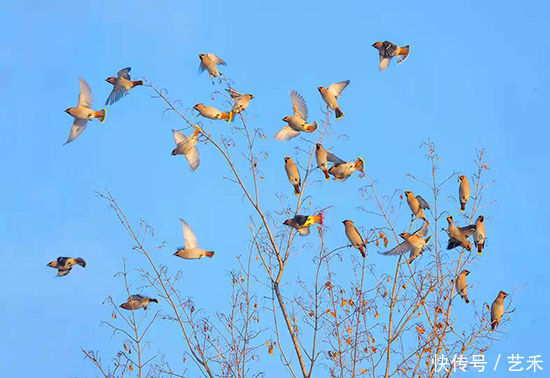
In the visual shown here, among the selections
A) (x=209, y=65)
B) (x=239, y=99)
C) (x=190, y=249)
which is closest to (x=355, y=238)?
(x=239, y=99)

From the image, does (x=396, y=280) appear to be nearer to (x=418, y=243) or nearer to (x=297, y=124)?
(x=418, y=243)

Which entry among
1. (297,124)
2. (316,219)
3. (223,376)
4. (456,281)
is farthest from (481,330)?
(297,124)

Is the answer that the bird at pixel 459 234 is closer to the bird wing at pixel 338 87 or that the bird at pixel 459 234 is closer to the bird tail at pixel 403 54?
the bird wing at pixel 338 87

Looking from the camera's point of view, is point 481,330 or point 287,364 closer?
point 287,364

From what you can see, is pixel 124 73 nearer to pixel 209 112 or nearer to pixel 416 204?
pixel 209 112

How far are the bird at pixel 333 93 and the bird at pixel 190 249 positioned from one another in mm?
2284

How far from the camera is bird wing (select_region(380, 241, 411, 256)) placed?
8633mm

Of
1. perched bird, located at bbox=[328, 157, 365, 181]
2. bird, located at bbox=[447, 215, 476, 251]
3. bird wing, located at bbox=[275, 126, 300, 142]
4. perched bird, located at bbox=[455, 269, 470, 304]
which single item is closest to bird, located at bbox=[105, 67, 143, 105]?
bird wing, located at bbox=[275, 126, 300, 142]

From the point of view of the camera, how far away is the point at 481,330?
8.55 m

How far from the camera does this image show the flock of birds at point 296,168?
873 cm

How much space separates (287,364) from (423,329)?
1389 mm

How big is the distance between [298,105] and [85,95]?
2944 millimetres

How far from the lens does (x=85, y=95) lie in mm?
11844

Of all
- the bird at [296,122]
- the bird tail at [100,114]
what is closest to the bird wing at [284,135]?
the bird at [296,122]
